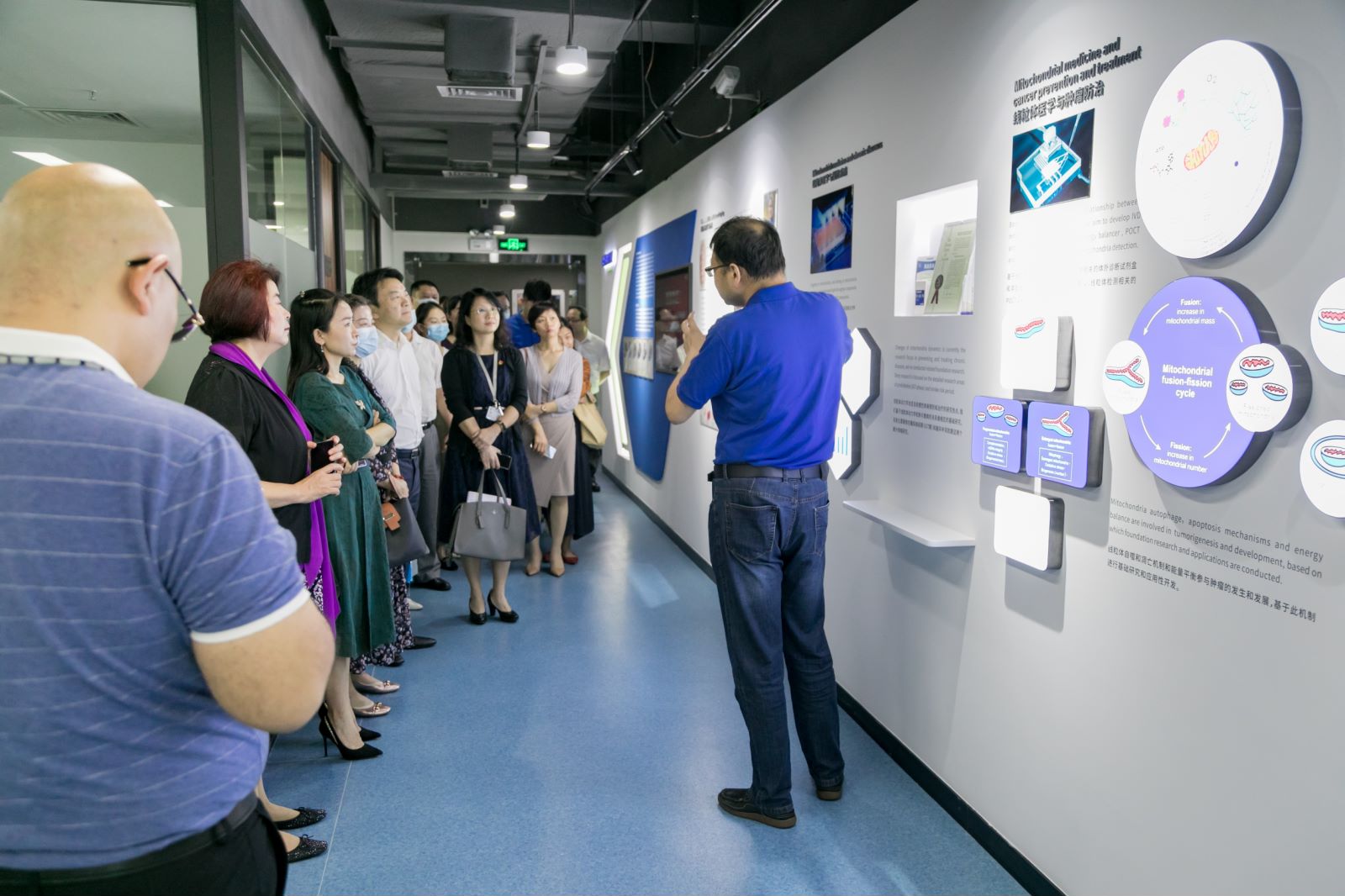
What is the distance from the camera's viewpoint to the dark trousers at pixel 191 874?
104 centimetres

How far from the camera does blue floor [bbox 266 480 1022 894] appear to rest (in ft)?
8.80

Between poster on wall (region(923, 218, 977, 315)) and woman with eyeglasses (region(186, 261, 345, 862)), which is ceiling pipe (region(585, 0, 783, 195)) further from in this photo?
woman with eyeglasses (region(186, 261, 345, 862))

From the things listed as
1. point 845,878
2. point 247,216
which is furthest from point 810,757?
point 247,216

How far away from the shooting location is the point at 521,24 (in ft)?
19.1

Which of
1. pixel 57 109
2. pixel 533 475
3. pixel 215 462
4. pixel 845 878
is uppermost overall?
pixel 57 109

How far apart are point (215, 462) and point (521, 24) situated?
5.57 m

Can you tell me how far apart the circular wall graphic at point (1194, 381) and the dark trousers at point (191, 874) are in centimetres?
188

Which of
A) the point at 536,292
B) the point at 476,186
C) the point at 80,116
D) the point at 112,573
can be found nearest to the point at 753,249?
the point at 112,573

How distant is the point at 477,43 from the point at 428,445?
2612mm

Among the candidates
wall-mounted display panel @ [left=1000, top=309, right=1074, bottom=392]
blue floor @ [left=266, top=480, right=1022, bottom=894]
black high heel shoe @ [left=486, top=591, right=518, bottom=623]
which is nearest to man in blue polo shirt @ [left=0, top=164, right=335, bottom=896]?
blue floor @ [left=266, top=480, right=1022, bottom=894]

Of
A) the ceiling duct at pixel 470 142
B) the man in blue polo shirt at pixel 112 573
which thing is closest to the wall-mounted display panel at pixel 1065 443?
the man in blue polo shirt at pixel 112 573

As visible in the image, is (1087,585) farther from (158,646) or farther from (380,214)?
(380,214)

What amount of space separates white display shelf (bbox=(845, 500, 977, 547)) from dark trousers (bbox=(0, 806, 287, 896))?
7.18 ft

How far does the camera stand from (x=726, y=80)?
16.2 ft
